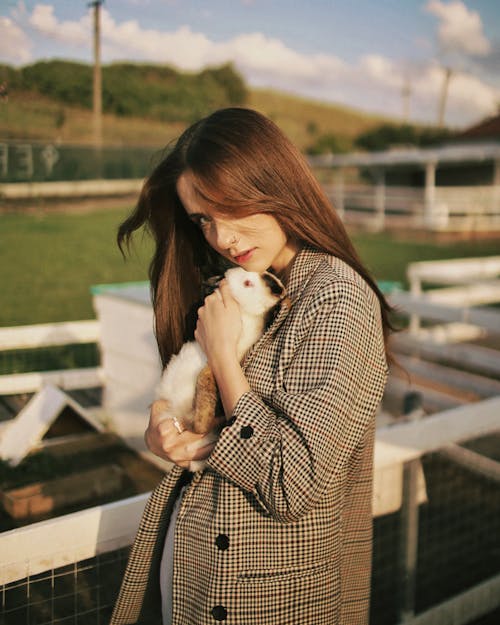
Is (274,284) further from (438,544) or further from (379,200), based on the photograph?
(379,200)

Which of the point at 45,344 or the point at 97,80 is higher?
the point at 97,80

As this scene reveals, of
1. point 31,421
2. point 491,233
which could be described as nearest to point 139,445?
point 31,421

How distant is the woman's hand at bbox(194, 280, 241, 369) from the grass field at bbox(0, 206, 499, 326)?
122 centimetres

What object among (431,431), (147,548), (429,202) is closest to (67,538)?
(147,548)

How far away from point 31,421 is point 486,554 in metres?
2.93

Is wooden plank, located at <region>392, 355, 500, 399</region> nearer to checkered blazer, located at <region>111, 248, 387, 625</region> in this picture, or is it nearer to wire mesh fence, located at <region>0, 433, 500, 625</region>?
wire mesh fence, located at <region>0, 433, 500, 625</region>

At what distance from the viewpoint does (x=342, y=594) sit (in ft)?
5.21

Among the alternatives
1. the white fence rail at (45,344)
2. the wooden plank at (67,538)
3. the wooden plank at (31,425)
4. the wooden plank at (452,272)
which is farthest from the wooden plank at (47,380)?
the wooden plank at (452,272)

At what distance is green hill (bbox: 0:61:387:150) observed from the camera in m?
3.64

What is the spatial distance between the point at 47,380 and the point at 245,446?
348 centimetres

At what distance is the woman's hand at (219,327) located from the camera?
1.34 meters

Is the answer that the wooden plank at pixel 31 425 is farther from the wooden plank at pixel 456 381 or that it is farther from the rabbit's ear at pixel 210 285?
the wooden plank at pixel 456 381

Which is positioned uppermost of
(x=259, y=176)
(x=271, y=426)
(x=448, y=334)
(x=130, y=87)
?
(x=130, y=87)

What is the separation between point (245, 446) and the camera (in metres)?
1.19
